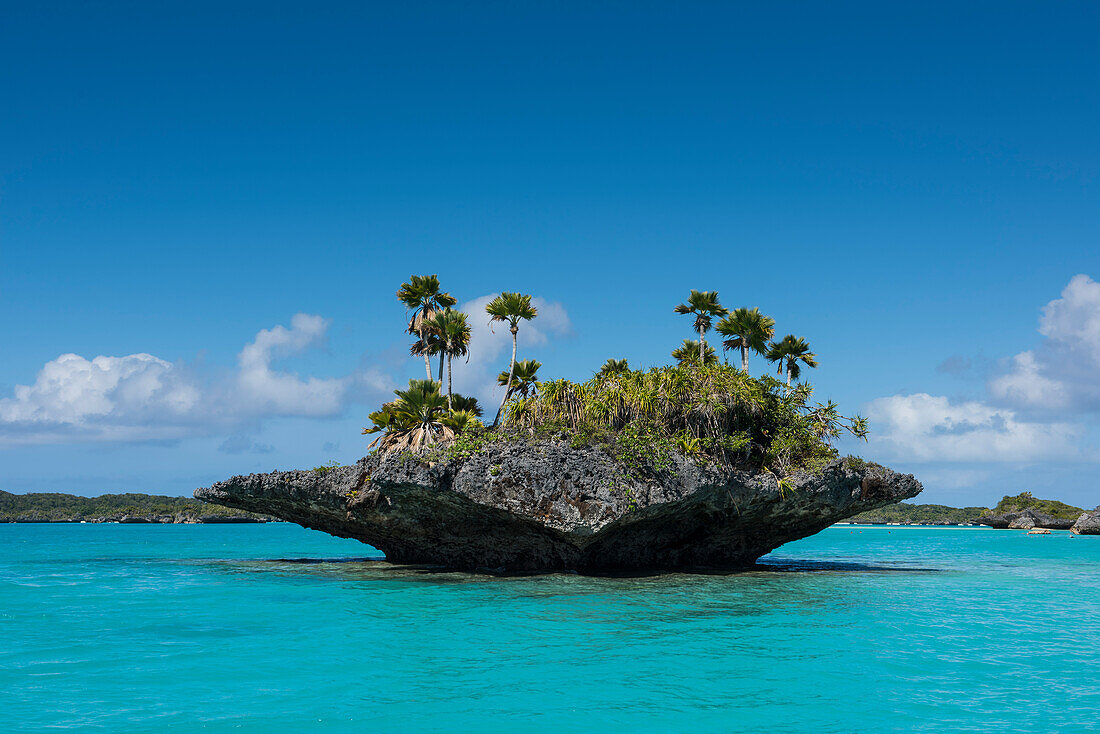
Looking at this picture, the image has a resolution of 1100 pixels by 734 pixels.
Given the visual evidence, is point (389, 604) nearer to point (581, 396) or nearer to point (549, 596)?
point (549, 596)

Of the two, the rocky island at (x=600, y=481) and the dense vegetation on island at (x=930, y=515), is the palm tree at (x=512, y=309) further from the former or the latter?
the dense vegetation on island at (x=930, y=515)

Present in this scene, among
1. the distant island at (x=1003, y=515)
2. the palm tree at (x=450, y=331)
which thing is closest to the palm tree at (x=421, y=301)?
the palm tree at (x=450, y=331)

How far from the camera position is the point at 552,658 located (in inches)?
442

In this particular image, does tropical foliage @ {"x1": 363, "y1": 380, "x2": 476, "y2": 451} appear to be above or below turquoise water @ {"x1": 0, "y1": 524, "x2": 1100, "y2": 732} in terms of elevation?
above

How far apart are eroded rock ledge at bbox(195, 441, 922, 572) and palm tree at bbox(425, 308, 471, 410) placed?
364 inches

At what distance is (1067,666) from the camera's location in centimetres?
1122

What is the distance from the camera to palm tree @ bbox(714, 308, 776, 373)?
1367 inches

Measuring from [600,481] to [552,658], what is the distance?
9105mm

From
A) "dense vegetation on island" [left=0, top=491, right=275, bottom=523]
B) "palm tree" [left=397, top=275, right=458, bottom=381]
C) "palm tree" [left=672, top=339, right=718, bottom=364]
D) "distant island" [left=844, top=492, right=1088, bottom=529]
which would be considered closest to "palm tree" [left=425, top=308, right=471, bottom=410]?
"palm tree" [left=397, top=275, right=458, bottom=381]

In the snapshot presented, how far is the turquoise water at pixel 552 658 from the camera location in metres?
8.55

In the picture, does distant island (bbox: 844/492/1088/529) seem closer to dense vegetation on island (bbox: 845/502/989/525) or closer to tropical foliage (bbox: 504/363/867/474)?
dense vegetation on island (bbox: 845/502/989/525)

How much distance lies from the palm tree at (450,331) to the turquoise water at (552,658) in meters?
14.0

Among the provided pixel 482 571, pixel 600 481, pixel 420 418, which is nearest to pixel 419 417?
pixel 420 418

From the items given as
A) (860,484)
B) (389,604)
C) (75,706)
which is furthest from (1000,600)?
(75,706)
